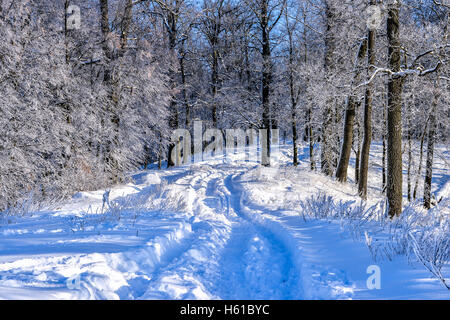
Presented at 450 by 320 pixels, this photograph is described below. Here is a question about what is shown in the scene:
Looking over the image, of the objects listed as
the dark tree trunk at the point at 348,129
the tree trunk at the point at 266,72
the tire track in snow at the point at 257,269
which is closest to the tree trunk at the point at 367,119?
the dark tree trunk at the point at 348,129

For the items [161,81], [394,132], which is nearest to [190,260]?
[394,132]

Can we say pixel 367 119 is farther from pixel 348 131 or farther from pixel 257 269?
pixel 257 269

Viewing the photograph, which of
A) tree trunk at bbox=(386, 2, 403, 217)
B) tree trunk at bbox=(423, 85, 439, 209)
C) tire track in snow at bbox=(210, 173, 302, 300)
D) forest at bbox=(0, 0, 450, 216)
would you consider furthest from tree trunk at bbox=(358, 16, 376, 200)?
tire track in snow at bbox=(210, 173, 302, 300)

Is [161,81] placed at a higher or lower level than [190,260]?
higher

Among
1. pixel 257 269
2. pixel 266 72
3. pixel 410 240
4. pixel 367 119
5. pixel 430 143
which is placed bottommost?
pixel 257 269

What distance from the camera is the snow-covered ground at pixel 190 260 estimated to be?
275cm

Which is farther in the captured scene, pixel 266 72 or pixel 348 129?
pixel 266 72

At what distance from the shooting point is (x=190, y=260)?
3.86 m

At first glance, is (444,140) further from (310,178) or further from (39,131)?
(39,131)

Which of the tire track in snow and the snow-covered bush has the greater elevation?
the snow-covered bush

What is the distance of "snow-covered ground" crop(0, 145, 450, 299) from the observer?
2750 mm

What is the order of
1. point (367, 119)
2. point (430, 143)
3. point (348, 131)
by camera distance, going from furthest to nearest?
1. point (430, 143)
2. point (348, 131)
3. point (367, 119)

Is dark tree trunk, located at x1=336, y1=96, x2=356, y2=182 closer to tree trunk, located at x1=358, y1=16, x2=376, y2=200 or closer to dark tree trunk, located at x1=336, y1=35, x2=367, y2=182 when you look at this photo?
dark tree trunk, located at x1=336, y1=35, x2=367, y2=182

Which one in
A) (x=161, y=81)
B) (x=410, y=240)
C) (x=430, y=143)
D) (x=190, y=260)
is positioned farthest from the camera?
(x=161, y=81)
